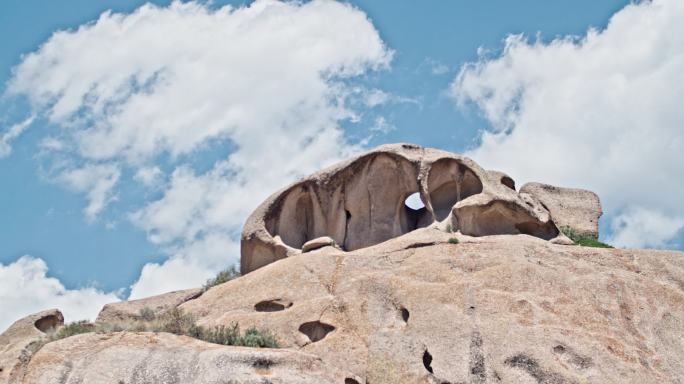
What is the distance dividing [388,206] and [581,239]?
6334mm

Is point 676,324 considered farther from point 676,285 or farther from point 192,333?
point 192,333

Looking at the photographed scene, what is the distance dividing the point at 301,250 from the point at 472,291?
27.5 ft

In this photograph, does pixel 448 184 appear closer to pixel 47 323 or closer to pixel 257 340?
pixel 257 340

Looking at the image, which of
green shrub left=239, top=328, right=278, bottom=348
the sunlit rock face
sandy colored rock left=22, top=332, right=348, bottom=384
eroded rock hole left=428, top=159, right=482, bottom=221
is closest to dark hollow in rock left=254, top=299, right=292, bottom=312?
green shrub left=239, top=328, right=278, bottom=348

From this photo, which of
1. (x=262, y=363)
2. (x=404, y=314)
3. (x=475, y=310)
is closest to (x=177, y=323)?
(x=262, y=363)

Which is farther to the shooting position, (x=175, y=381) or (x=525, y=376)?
(x=525, y=376)

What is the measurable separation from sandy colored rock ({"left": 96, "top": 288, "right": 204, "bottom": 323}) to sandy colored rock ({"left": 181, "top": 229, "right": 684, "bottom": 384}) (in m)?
3.29

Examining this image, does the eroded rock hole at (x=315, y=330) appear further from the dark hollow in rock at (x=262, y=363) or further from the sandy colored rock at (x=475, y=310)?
the dark hollow in rock at (x=262, y=363)

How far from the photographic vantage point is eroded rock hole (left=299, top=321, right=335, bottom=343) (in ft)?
104

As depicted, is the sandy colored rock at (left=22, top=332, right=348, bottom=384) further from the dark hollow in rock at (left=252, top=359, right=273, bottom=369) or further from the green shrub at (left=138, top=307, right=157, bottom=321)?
the green shrub at (left=138, top=307, right=157, bottom=321)

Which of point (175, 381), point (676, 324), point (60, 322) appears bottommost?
point (175, 381)

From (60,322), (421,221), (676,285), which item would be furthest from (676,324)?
(60,322)

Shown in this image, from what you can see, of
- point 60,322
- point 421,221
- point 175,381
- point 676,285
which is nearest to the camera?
point 175,381

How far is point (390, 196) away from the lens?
38.5 meters
